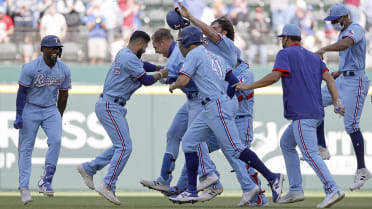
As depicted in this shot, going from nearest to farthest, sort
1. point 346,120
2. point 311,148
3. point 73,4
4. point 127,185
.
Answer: point 311,148 < point 346,120 < point 127,185 < point 73,4

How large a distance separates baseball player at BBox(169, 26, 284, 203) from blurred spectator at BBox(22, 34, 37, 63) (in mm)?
5839

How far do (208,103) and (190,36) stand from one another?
79 centimetres

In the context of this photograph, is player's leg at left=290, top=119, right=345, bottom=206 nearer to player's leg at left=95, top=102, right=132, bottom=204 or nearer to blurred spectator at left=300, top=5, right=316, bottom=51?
player's leg at left=95, top=102, right=132, bottom=204

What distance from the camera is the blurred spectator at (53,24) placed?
14.1 metres

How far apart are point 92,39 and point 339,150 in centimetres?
496

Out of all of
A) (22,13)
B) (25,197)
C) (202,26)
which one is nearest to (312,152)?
(202,26)

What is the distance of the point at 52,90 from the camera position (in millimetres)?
9789

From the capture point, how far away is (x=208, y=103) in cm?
851

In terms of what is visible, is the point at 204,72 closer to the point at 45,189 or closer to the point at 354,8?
the point at 45,189

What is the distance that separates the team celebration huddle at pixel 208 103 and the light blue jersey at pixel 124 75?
0.5 inches

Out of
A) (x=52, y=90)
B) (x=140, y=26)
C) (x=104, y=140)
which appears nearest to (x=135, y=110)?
(x=104, y=140)

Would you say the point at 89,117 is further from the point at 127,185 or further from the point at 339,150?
the point at 339,150

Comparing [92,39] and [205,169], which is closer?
[205,169]

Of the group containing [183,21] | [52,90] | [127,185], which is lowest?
[127,185]
